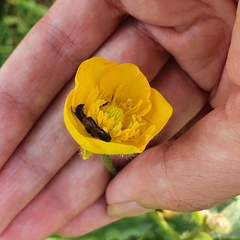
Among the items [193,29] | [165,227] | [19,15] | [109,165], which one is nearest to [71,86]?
[109,165]

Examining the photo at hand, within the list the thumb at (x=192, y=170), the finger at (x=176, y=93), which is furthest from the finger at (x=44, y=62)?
the thumb at (x=192, y=170)

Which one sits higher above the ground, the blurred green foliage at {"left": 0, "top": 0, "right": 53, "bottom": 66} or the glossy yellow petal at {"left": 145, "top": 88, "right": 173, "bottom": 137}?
the blurred green foliage at {"left": 0, "top": 0, "right": 53, "bottom": 66}

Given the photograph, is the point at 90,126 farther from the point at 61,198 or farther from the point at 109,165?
the point at 61,198

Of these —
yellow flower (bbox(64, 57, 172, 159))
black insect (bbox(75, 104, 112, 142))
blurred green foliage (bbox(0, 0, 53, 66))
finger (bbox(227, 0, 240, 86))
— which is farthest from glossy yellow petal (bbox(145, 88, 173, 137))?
blurred green foliage (bbox(0, 0, 53, 66))

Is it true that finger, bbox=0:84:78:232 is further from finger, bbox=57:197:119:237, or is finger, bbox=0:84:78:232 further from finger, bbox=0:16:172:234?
finger, bbox=57:197:119:237

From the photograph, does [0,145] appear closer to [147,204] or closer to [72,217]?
[72,217]
